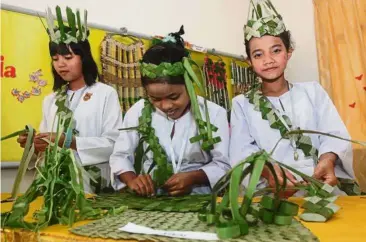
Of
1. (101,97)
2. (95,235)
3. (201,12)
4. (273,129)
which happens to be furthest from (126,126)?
(201,12)

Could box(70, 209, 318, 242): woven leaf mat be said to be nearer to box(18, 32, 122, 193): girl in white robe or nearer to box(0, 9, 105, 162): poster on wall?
box(18, 32, 122, 193): girl in white robe

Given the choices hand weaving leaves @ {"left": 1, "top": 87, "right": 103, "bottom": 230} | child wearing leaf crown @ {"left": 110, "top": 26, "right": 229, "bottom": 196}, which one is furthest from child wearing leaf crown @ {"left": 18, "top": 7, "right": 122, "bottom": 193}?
hand weaving leaves @ {"left": 1, "top": 87, "right": 103, "bottom": 230}

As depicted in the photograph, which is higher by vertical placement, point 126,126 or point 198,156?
point 126,126

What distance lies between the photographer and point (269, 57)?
1386 millimetres

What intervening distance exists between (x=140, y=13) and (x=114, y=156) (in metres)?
1.04

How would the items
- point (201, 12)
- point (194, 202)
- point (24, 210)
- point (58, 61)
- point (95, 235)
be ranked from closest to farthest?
point (95, 235) < point (24, 210) < point (194, 202) < point (58, 61) < point (201, 12)

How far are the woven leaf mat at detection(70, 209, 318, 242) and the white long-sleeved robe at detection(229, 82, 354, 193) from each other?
0.54 m

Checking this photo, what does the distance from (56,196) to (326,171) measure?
27.4 inches

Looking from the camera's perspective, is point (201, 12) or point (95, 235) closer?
point (95, 235)

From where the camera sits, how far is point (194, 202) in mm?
960

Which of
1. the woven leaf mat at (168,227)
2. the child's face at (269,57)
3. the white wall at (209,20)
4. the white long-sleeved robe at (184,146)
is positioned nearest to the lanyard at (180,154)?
the white long-sleeved robe at (184,146)

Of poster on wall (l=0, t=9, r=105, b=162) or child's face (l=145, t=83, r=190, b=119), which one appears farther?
poster on wall (l=0, t=9, r=105, b=162)

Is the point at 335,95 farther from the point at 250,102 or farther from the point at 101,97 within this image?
the point at 101,97

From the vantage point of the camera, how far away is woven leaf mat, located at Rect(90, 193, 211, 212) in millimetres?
902
